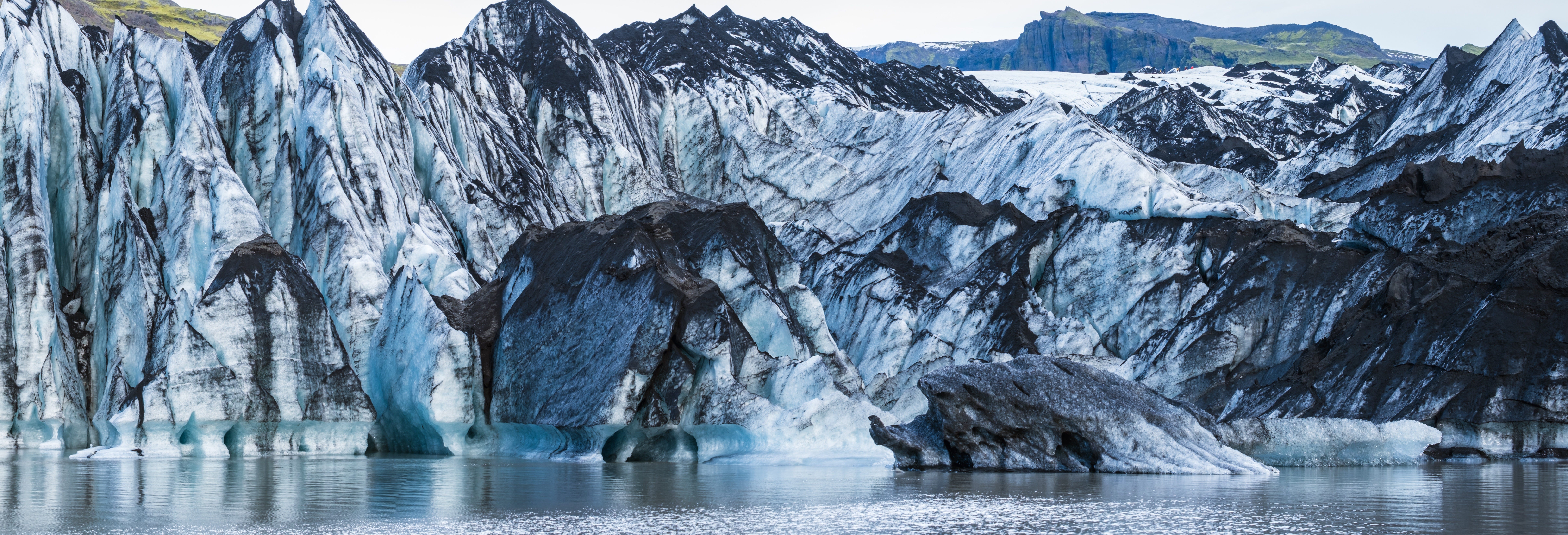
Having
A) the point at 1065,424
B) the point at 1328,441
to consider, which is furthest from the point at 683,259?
the point at 1328,441

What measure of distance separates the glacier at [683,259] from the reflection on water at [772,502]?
4644mm

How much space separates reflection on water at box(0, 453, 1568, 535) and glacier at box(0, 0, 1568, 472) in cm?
464

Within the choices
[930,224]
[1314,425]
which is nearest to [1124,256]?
[930,224]

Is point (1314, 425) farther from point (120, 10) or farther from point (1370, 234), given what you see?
point (120, 10)

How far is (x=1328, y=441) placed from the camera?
27812mm

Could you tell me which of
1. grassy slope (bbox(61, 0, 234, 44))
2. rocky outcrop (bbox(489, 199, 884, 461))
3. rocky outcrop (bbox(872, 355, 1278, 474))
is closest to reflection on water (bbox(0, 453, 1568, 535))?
rocky outcrop (bbox(872, 355, 1278, 474))

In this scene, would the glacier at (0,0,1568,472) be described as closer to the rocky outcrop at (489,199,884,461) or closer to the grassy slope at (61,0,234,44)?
the rocky outcrop at (489,199,884,461)

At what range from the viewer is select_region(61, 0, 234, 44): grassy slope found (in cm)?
10912

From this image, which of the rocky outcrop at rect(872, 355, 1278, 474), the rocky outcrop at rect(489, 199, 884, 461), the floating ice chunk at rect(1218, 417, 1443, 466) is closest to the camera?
the rocky outcrop at rect(872, 355, 1278, 474)

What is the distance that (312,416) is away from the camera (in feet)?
116

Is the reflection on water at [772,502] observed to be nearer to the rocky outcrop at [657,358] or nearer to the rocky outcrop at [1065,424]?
the rocky outcrop at [1065,424]

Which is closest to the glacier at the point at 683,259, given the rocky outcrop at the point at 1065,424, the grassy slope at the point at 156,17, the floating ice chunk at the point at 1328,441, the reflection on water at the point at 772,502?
the floating ice chunk at the point at 1328,441

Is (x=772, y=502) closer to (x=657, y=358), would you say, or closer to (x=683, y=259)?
(x=657, y=358)

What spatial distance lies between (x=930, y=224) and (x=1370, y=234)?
15143mm
